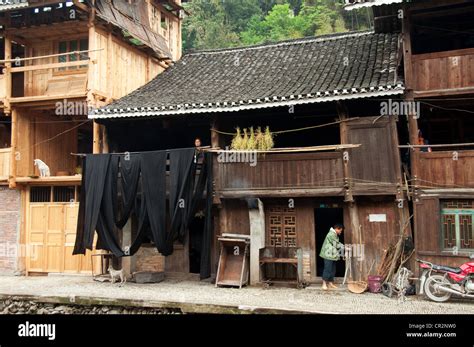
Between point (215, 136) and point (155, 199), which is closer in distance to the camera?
point (155, 199)

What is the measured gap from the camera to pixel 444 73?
1198 cm

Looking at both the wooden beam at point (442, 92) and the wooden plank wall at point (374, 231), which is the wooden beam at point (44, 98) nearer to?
the wooden plank wall at point (374, 231)

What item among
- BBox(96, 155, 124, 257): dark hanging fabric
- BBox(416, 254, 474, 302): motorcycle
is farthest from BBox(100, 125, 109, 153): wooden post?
BBox(416, 254, 474, 302): motorcycle

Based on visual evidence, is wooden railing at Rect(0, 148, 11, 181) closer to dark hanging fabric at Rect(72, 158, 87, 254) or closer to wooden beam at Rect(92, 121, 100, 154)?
wooden beam at Rect(92, 121, 100, 154)

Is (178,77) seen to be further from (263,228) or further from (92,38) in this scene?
(263,228)

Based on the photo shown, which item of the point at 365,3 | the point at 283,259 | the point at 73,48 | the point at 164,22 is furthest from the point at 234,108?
the point at 164,22

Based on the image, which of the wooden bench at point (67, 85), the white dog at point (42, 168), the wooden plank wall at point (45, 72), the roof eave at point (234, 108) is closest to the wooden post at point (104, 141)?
the roof eave at point (234, 108)

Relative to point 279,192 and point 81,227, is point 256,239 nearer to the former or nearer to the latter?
point 279,192

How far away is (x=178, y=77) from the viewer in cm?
1734

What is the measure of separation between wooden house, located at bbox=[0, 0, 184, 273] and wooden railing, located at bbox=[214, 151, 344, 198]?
187 inches

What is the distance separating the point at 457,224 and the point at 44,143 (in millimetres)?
14228

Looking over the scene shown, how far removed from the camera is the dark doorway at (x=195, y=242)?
15672mm

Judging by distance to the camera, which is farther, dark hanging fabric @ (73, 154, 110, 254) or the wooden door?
the wooden door

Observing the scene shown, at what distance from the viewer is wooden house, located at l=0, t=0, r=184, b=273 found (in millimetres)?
15516
